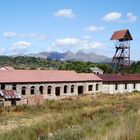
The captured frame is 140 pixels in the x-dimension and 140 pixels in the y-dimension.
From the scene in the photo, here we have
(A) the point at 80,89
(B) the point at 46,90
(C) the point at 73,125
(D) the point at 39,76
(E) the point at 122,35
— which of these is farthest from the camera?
(E) the point at 122,35

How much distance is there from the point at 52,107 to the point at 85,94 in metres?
14.6

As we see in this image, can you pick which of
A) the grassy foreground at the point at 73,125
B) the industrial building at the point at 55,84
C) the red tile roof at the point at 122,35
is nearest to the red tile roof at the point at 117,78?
the industrial building at the point at 55,84

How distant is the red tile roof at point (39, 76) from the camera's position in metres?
41.6

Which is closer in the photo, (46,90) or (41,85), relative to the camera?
(41,85)

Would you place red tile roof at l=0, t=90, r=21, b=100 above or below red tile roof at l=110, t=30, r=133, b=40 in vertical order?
below

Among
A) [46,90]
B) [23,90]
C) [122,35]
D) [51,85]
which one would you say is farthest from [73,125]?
[122,35]

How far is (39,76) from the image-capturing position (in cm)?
4488

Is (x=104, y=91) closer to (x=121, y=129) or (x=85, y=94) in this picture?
(x=85, y=94)

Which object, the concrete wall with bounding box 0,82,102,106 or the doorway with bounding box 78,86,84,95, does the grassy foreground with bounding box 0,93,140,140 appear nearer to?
the concrete wall with bounding box 0,82,102,106

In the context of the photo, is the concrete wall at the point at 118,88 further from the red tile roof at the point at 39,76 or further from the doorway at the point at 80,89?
the doorway at the point at 80,89

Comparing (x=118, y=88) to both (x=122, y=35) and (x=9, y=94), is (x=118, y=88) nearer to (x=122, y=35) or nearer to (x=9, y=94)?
(x=122, y=35)

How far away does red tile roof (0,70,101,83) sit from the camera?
41553mm

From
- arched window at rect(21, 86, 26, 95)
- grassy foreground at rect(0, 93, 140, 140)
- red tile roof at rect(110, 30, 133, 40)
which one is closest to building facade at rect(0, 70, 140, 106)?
arched window at rect(21, 86, 26, 95)

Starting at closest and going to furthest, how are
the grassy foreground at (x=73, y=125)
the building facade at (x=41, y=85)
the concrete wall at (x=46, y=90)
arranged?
the grassy foreground at (x=73, y=125), the building facade at (x=41, y=85), the concrete wall at (x=46, y=90)
